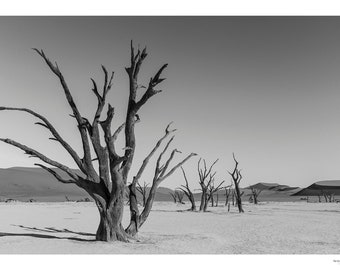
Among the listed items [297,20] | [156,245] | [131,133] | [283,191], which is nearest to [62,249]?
[156,245]

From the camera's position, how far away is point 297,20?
432 inches

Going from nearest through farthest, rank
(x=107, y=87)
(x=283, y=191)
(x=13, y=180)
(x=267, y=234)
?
(x=107, y=87) < (x=267, y=234) < (x=13, y=180) < (x=283, y=191)

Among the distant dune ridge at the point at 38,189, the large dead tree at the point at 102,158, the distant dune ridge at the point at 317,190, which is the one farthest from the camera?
the distant dune ridge at the point at 317,190

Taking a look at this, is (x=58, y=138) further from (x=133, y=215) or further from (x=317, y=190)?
(x=317, y=190)

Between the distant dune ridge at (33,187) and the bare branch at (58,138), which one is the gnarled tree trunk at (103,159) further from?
the distant dune ridge at (33,187)

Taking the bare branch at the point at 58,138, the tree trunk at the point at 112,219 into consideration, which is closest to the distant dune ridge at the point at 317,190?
the tree trunk at the point at 112,219

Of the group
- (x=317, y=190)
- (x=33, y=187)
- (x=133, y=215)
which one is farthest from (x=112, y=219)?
(x=33, y=187)

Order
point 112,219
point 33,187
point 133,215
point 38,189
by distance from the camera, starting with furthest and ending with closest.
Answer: point 33,187 < point 38,189 < point 133,215 < point 112,219

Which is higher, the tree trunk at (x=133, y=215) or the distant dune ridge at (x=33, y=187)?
the distant dune ridge at (x=33, y=187)

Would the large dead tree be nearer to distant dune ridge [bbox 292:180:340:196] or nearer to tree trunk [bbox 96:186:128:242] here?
tree trunk [bbox 96:186:128:242]

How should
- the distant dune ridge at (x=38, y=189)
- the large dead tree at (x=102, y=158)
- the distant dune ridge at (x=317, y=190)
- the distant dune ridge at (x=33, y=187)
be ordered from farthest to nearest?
the distant dune ridge at (x=317, y=190) → the distant dune ridge at (x=33, y=187) → the distant dune ridge at (x=38, y=189) → the large dead tree at (x=102, y=158)

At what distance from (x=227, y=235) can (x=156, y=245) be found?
308 cm
